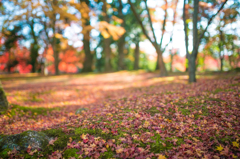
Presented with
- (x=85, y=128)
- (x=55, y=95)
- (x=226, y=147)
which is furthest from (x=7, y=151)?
(x=55, y=95)

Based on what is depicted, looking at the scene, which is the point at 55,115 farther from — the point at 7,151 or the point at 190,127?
the point at 190,127

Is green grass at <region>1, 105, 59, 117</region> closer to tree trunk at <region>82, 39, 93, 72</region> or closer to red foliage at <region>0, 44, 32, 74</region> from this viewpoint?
tree trunk at <region>82, 39, 93, 72</region>

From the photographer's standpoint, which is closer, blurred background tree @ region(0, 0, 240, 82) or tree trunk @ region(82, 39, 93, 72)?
A: blurred background tree @ region(0, 0, 240, 82)

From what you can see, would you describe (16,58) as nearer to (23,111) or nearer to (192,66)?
(23,111)

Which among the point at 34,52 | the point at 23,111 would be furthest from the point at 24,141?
the point at 34,52

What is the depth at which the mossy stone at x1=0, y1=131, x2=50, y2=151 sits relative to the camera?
10.3 feet

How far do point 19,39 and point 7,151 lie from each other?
24.7m

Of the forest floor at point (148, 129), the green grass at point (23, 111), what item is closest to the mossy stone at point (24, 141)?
the forest floor at point (148, 129)

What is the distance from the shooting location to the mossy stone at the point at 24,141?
124 inches

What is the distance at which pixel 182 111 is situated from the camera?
472 centimetres

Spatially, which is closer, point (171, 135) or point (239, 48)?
point (171, 135)

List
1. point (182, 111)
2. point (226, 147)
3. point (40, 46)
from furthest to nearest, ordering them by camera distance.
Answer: point (40, 46) < point (182, 111) < point (226, 147)

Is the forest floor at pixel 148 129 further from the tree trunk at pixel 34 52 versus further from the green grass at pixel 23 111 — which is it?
the tree trunk at pixel 34 52

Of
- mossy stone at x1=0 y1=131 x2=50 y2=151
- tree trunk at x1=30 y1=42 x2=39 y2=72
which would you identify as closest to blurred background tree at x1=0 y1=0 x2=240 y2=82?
tree trunk at x1=30 y1=42 x2=39 y2=72
